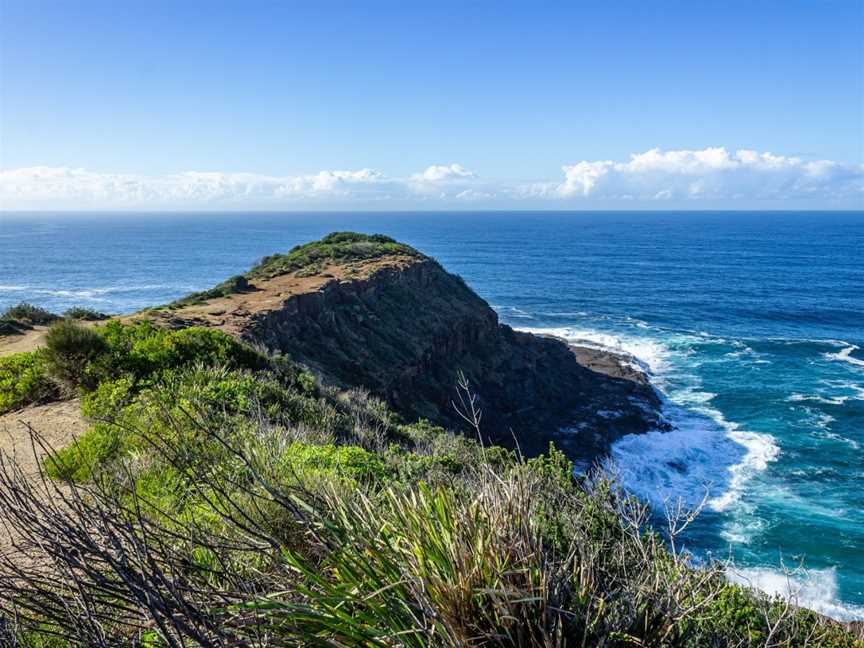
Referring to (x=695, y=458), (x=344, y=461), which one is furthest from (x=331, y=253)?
(x=344, y=461)

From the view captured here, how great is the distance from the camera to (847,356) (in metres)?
41.3

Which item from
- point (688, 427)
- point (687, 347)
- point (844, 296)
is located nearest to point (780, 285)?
point (844, 296)

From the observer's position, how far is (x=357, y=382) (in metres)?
24.7

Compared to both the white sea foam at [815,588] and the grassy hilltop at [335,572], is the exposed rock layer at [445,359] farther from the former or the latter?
the grassy hilltop at [335,572]

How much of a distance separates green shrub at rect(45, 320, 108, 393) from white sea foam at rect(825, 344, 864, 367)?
47.1 meters

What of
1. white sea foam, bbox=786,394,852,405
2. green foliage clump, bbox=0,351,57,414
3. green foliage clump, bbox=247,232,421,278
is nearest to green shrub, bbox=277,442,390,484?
green foliage clump, bbox=0,351,57,414

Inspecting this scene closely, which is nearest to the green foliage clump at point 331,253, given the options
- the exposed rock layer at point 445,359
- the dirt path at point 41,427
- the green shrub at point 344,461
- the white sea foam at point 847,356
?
the exposed rock layer at point 445,359

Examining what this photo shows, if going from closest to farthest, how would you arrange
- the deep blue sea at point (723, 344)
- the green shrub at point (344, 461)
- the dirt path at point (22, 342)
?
the green shrub at point (344, 461), the dirt path at point (22, 342), the deep blue sea at point (723, 344)

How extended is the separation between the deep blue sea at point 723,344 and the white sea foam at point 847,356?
8.3 inches

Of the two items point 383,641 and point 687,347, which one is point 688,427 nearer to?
point 687,347

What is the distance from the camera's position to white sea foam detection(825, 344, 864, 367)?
39903 mm

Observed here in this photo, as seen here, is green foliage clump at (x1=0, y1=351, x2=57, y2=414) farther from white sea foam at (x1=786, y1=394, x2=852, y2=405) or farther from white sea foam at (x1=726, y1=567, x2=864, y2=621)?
white sea foam at (x1=786, y1=394, x2=852, y2=405)

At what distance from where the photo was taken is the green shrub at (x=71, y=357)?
34.1 ft

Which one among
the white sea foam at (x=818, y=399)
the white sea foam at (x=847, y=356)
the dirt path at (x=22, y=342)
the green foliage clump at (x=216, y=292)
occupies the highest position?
the green foliage clump at (x=216, y=292)
